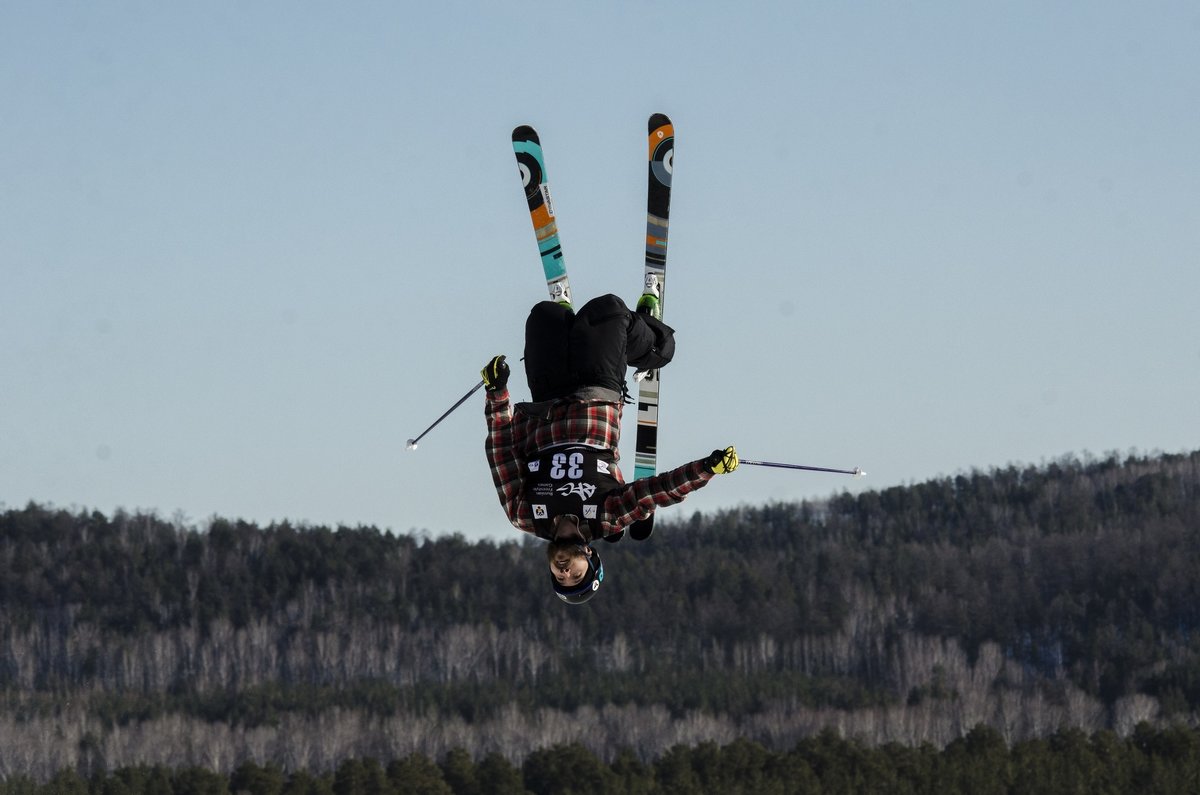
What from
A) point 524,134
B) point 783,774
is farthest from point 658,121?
point 783,774

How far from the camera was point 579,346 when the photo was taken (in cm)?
1923

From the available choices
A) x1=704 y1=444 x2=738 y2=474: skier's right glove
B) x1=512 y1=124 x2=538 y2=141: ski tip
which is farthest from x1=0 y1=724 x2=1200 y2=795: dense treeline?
x1=704 y1=444 x2=738 y2=474: skier's right glove

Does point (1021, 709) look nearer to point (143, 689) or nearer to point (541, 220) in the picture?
point (143, 689)

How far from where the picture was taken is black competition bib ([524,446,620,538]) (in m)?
19.0

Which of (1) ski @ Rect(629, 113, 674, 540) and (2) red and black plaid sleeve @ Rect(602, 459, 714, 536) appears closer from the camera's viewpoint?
(2) red and black plaid sleeve @ Rect(602, 459, 714, 536)

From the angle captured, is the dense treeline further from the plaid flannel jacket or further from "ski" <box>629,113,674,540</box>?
the plaid flannel jacket

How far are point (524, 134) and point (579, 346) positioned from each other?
12.7ft

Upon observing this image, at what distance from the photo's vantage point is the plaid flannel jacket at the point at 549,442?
1894cm

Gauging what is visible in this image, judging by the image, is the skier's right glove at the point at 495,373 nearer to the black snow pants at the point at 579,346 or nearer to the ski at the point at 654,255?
the black snow pants at the point at 579,346

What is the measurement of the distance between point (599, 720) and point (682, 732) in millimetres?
11096

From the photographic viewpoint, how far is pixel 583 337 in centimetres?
1920

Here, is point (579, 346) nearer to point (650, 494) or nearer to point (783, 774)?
point (650, 494)

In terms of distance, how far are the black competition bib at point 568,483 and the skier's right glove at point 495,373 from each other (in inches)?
34.1

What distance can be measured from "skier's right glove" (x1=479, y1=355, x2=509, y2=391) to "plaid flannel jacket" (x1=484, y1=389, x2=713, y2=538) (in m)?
0.17
